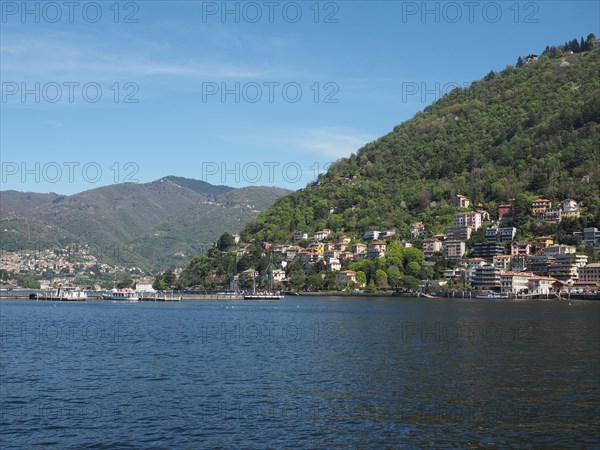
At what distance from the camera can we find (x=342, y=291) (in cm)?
15400

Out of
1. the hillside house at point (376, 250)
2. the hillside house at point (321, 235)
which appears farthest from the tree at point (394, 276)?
the hillside house at point (321, 235)

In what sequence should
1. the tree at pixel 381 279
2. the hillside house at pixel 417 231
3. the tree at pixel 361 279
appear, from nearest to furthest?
the tree at pixel 381 279 → the tree at pixel 361 279 → the hillside house at pixel 417 231

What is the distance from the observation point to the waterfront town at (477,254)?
138000mm

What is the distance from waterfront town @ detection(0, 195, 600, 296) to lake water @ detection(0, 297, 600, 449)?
89.5 meters

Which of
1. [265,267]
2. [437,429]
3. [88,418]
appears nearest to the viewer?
[437,429]

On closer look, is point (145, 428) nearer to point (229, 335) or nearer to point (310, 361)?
point (310, 361)

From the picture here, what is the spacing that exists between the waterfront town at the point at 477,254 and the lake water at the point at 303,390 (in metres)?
89.5

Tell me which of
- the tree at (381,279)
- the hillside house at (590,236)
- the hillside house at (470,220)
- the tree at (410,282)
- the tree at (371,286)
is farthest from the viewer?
the hillside house at (470,220)

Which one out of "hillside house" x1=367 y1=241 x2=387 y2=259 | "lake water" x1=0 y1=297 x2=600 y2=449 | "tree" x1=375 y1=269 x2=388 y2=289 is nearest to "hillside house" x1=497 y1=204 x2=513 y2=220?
"hillside house" x1=367 y1=241 x2=387 y2=259

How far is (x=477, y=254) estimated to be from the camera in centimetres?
15700

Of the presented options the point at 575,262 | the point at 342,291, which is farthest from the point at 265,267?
the point at 575,262

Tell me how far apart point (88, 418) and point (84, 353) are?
1827 cm

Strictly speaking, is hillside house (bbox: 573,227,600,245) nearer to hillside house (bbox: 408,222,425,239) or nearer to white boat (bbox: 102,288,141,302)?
hillside house (bbox: 408,222,425,239)

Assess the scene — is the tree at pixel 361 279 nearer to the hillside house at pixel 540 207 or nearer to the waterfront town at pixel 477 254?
the waterfront town at pixel 477 254
